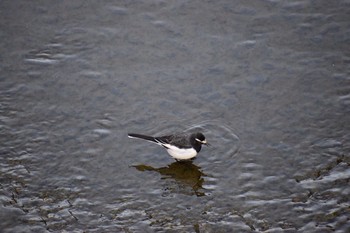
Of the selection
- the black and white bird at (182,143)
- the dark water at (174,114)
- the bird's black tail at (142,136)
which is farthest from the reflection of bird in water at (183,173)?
the bird's black tail at (142,136)

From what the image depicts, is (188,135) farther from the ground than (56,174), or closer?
farther from the ground

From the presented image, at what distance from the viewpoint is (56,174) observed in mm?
9719

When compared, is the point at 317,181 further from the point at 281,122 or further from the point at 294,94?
the point at 294,94

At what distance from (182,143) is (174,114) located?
4.36 ft

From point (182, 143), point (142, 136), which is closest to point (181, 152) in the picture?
point (182, 143)

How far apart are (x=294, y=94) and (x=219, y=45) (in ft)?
7.62

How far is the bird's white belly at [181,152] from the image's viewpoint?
9734mm

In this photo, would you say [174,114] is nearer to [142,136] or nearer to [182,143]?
[142,136]

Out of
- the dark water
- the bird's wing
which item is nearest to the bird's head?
the bird's wing

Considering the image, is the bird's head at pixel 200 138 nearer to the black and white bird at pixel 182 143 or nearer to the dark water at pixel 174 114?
the black and white bird at pixel 182 143

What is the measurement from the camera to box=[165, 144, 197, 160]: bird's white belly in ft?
31.9

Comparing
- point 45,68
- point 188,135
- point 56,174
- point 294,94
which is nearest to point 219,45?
point 294,94

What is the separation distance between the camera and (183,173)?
10039 millimetres

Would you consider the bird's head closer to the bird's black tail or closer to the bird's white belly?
the bird's white belly
